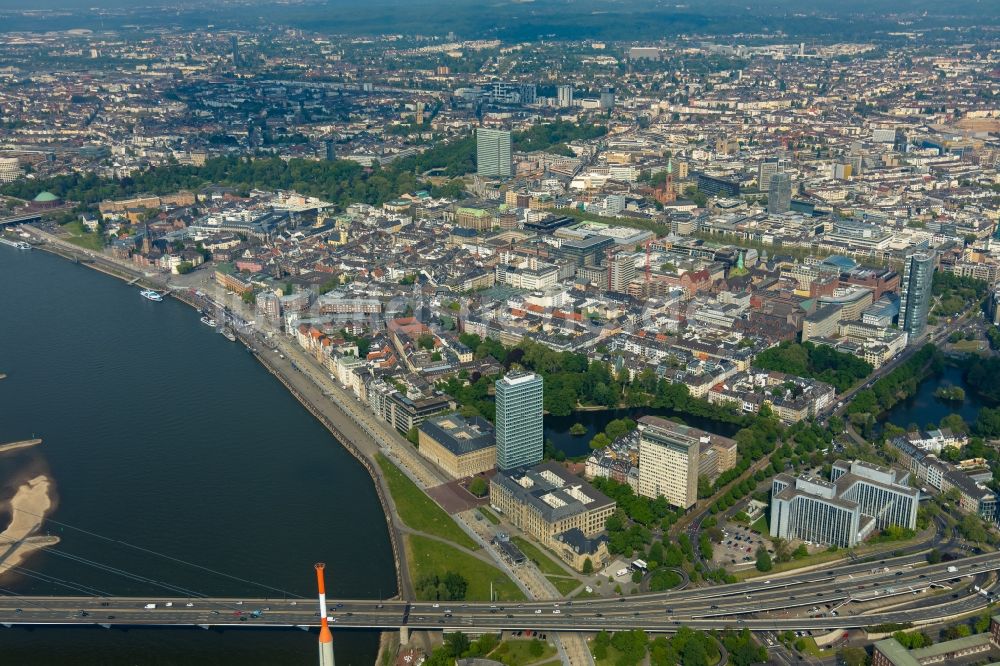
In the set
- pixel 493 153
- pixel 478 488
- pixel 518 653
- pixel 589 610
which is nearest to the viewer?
pixel 518 653

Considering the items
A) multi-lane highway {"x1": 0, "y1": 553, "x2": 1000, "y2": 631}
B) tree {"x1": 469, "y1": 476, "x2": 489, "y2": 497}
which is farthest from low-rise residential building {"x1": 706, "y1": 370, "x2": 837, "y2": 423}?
tree {"x1": 469, "y1": 476, "x2": 489, "y2": 497}

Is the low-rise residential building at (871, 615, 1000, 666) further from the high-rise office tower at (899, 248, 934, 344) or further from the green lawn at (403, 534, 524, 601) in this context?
the high-rise office tower at (899, 248, 934, 344)

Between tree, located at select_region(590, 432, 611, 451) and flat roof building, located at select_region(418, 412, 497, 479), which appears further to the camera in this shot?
tree, located at select_region(590, 432, 611, 451)

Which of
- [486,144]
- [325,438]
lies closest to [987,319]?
[325,438]

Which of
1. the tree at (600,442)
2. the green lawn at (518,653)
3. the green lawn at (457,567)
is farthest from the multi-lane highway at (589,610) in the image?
the tree at (600,442)

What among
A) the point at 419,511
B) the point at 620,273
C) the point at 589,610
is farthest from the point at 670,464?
the point at 620,273

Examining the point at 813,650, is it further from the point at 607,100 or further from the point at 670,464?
the point at 607,100

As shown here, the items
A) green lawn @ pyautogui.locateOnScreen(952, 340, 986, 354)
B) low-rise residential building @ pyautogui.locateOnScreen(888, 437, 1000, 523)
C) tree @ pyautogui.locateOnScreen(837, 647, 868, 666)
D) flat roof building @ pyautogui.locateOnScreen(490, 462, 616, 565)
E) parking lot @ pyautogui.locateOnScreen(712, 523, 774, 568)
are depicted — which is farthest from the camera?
green lawn @ pyautogui.locateOnScreen(952, 340, 986, 354)
